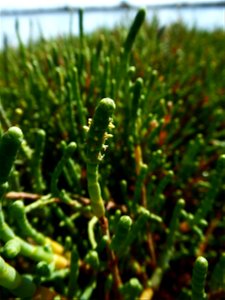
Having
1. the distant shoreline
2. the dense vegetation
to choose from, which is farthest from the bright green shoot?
the distant shoreline

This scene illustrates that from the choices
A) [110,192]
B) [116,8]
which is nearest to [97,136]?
[110,192]

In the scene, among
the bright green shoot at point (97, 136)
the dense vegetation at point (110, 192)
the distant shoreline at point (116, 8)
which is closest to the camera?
the bright green shoot at point (97, 136)

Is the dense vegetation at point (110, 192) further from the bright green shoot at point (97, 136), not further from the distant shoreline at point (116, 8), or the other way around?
the distant shoreline at point (116, 8)

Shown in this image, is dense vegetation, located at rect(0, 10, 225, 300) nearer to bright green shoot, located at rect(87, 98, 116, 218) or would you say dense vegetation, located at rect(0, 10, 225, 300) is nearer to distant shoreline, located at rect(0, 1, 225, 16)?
bright green shoot, located at rect(87, 98, 116, 218)

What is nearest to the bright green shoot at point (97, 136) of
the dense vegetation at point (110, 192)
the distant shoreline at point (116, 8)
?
the dense vegetation at point (110, 192)

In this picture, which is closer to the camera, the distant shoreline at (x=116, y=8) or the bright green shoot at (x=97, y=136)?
the bright green shoot at (x=97, y=136)

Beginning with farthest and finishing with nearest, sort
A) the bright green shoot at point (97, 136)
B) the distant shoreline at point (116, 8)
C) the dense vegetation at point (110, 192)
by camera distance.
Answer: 1. the distant shoreline at point (116, 8)
2. the dense vegetation at point (110, 192)
3. the bright green shoot at point (97, 136)

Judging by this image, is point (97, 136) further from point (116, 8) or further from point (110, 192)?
point (116, 8)

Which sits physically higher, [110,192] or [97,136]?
[97,136]
